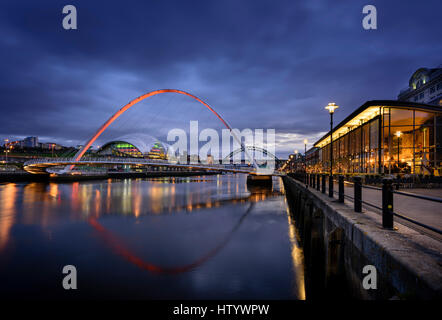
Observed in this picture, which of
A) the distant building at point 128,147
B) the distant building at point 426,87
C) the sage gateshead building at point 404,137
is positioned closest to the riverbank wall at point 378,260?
the sage gateshead building at point 404,137

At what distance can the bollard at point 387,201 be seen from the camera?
4.56m

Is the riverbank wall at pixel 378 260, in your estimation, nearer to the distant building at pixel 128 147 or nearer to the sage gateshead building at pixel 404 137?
the sage gateshead building at pixel 404 137

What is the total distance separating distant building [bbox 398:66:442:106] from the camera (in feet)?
155

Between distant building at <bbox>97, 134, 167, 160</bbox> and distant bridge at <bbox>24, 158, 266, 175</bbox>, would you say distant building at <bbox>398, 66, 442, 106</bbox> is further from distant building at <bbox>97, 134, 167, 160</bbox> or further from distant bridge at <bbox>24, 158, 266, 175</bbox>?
distant building at <bbox>97, 134, 167, 160</bbox>

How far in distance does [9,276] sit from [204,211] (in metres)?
15.8

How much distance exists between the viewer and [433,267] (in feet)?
9.58

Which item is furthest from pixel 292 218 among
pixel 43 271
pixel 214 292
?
pixel 43 271

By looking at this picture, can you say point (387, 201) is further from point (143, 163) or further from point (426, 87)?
point (426, 87)

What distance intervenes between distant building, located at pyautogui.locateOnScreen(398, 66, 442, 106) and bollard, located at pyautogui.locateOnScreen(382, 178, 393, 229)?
5106 cm

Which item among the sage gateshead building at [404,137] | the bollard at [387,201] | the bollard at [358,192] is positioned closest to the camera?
the bollard at [387,201]

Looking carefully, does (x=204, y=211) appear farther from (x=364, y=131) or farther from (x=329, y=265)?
(x=364, y=131)

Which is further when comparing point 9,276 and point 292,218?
point 292,218

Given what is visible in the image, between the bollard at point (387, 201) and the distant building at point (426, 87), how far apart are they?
51.1m

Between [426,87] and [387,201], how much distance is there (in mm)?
62082
